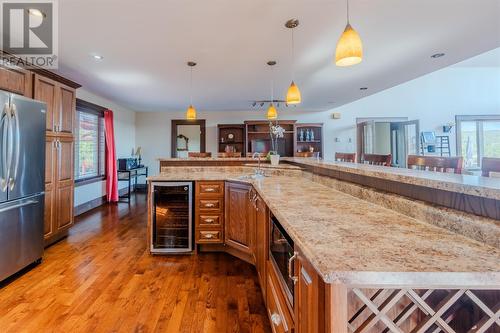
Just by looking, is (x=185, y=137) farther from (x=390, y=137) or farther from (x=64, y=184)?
(x=390, y=137)

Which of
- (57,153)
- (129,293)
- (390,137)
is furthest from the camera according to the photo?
(390,137)

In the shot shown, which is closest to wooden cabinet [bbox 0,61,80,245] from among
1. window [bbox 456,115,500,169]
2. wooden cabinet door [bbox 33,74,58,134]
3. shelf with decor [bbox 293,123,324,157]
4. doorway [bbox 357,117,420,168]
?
wooden cabinet door [bbox 33,74,58,134]

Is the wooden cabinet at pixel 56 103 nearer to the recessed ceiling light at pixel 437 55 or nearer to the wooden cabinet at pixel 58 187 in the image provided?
the wooden cabinet at pixel 58 187

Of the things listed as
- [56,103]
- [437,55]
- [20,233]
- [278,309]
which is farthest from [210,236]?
[437,55]

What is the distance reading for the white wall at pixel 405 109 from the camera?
698 cm

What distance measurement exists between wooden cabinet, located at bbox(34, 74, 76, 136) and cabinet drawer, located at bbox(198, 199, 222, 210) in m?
2.03

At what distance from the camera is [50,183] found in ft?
9.94

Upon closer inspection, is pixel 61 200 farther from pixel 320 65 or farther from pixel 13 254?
pixel 320 65

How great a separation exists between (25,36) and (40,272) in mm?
2466

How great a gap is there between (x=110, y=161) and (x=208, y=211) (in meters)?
3.82

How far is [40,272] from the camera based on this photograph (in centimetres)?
245

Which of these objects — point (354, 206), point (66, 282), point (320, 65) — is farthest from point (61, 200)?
point (320, 65)

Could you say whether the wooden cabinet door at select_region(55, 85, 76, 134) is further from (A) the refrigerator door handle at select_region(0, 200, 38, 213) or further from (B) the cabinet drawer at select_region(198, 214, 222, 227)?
(B) the cabinet drawer at select_region(198, 214, 222, 227)

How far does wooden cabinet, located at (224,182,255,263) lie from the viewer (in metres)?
2.52
